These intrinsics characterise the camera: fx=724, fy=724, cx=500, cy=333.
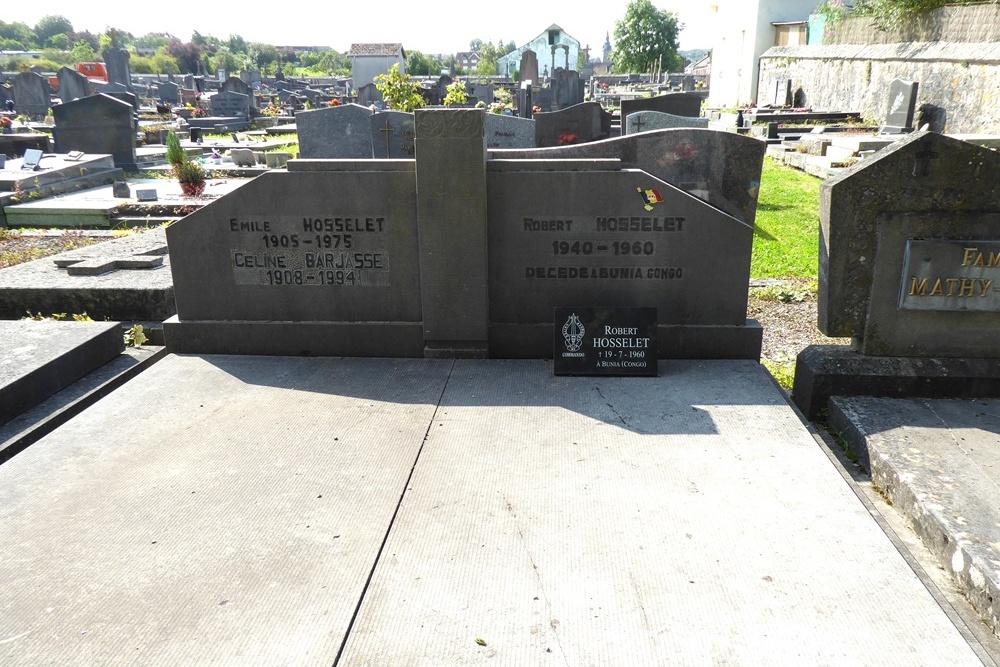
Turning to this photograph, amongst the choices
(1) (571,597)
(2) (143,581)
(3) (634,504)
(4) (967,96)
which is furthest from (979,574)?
(4) (967,96)

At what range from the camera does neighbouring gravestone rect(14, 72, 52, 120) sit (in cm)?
2828

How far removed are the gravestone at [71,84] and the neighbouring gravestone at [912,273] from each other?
32327mm

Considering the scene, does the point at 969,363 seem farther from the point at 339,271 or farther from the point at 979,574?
the point at 339,271

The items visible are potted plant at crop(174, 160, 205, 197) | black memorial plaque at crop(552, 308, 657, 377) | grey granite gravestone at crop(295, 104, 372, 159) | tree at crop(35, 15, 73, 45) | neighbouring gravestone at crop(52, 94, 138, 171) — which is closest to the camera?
black memorial plaque at crop(552, 308, 657, 377)

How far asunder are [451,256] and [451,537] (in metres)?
2.24

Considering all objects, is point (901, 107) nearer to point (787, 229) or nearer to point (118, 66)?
point (787, 229)

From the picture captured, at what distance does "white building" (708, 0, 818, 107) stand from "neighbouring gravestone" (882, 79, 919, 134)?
18209 millimetres

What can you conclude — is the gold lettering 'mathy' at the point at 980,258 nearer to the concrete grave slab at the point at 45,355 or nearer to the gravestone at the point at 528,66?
the concrete grave slab at the point at 45,355

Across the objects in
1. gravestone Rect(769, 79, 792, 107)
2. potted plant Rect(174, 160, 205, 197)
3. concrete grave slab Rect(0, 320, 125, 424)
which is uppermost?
gravestone Rect(769, 79, 792, 107)

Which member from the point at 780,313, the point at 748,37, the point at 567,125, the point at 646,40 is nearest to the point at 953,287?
the point at 780,313

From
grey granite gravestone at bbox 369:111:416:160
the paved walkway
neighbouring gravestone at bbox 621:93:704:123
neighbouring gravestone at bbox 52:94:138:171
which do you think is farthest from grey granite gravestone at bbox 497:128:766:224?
neighbouring gravestone at bbox 52:94:138:171

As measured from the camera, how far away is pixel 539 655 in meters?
2.30

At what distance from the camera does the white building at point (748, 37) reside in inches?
1416

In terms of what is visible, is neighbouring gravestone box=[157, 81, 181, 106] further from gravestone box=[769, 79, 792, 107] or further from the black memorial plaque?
the black memorial plaque
